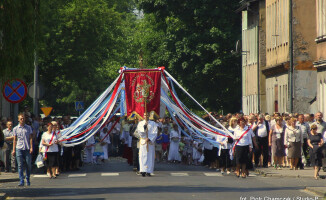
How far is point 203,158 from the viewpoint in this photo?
1339 inches

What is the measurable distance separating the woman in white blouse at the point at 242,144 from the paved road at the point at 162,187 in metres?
0.58

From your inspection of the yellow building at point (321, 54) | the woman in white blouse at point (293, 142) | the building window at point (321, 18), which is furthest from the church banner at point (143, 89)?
the building window at point (321, 18)

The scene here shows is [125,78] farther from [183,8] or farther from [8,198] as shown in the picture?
[183,8]

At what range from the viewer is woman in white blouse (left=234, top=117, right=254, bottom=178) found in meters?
25.0

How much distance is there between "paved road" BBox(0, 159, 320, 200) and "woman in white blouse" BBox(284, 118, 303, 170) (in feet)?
9.79

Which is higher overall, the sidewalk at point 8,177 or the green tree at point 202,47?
the green tree at point 202,47

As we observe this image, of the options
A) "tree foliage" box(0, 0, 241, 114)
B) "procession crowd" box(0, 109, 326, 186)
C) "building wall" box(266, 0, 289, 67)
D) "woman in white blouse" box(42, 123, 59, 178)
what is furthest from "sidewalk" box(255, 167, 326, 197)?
"tree foliage" box(0, 0, 241, 114)

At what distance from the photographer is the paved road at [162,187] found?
1789cm

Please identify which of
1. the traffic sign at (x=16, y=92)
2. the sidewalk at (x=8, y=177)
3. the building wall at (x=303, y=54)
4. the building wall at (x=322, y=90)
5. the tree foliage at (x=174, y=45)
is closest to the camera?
the sidewalk at (x=8, y=177)

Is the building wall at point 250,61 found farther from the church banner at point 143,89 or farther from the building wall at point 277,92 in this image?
the church banner at point 143,89

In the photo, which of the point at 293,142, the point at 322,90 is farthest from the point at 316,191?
the point at 322,90

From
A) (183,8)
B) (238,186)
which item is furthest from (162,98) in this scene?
(183,8)

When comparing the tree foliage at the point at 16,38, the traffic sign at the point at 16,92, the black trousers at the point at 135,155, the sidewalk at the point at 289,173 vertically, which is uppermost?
the tree foliage at the point at 16,38

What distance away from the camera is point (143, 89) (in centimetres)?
2925
